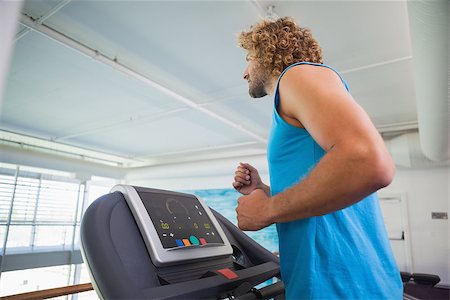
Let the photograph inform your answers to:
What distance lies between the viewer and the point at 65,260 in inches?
298

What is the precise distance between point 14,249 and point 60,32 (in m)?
5.99

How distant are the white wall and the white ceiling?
899 millimetres

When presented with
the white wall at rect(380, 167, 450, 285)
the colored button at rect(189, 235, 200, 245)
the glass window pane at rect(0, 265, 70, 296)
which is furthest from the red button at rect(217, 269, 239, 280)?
the glass window pane at rect(0, 265, 70, 296)

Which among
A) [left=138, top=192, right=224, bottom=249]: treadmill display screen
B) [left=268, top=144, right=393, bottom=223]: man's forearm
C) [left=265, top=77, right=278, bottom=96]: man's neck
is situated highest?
[left=265, top=77, right=278, bottom=96]: man's neck

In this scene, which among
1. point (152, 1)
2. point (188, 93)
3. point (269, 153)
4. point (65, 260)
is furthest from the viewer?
point (65, 260)

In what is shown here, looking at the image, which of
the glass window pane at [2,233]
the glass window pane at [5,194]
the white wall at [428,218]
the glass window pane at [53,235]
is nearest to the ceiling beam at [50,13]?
the white wall at [428,218]

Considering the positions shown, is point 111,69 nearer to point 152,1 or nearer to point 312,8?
point 152,1

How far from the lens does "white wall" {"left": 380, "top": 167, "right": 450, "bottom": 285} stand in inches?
192

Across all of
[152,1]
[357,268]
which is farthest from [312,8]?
[357,268]

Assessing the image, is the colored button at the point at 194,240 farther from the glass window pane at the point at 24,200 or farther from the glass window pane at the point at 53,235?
the glass window pane at the point at 53,235

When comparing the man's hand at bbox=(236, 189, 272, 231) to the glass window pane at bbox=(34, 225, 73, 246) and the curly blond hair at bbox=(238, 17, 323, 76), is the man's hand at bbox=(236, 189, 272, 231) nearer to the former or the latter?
the curly blond hair at bbox=(238, 17, 323, 76)

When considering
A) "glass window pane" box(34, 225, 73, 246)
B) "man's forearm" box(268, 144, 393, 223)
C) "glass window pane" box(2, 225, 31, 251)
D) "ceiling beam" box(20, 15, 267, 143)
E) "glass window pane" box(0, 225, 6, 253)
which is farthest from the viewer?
"glass window pane" box(34, 225, 73, 246)

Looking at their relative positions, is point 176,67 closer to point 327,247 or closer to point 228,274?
point 228,274

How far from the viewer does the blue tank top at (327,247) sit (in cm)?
59
